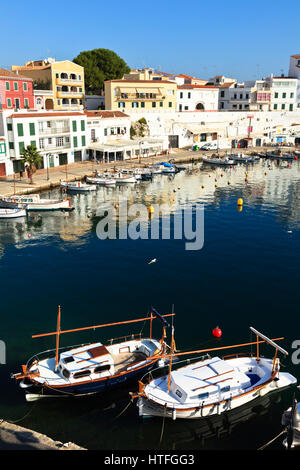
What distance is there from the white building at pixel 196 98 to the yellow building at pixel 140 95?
5.65 meters

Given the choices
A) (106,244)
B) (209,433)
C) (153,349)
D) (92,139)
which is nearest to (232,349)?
(153,349)

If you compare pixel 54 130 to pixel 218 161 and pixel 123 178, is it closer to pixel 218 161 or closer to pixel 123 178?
pixel 123 178

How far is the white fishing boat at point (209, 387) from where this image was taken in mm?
21234

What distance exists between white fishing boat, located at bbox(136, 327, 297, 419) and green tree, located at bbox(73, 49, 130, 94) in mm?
101560

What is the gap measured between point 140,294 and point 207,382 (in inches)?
504

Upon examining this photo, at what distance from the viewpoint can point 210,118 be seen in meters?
116

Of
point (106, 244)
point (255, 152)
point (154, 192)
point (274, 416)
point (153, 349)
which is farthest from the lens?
point (255, 152)

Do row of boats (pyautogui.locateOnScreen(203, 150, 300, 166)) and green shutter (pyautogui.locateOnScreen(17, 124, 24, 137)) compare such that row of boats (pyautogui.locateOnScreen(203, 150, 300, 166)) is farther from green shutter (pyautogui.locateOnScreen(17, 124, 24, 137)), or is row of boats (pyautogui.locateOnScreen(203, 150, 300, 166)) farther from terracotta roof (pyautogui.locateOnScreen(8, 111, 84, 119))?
green shutter (pyautogui.locateOnScreen(17, 124, 24, 137))

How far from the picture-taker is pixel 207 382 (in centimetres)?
2195

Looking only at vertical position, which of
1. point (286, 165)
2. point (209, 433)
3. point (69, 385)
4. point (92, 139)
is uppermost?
point (92, 139)

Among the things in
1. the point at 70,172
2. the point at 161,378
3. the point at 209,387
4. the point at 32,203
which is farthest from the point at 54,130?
the point at 209,387

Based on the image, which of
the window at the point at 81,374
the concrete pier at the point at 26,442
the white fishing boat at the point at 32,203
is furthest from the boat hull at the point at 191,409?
the white fishing boat at the point at 32,203

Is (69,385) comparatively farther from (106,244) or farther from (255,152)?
(255,152)

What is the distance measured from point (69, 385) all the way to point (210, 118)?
103901 mm
